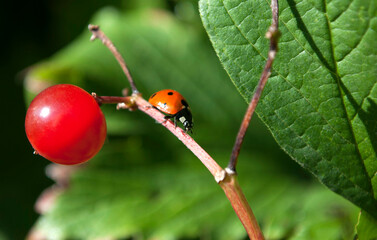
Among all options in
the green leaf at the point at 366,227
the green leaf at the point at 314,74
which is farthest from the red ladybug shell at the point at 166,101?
the green leaf at the point at 366,227

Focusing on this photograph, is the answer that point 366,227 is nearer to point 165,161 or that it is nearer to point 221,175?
point 221,175

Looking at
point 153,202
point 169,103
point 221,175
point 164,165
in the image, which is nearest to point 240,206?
point 221,175

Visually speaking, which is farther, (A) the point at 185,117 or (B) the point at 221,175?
(A) the point at 185,117

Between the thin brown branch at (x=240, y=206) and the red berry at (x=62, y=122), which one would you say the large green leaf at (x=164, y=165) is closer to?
the thin brown branch at (x=240, y=206)

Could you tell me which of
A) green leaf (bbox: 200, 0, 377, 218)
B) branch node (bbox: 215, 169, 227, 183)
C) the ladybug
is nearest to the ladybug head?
the ladybug

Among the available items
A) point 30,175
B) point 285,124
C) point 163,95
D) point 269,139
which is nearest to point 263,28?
point 285,124

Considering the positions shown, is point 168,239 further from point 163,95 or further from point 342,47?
point 342,47

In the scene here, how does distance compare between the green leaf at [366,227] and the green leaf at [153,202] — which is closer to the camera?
the green leaf at [366,227]
